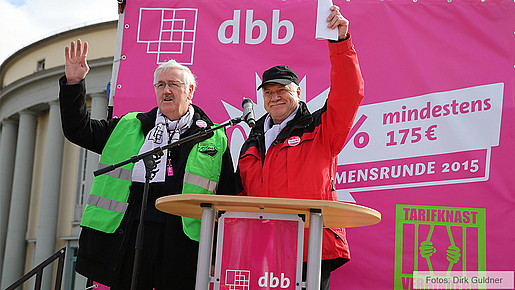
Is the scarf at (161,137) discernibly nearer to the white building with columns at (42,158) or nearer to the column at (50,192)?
the white building with columns at (42,158)

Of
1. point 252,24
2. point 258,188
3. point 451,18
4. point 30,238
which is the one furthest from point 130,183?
point 30,238

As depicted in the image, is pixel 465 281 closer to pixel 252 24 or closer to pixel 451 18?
pixel 451 18

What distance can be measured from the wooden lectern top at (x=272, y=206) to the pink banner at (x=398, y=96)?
1.40 m

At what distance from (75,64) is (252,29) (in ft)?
4.94

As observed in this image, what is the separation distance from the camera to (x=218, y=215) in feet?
7.58

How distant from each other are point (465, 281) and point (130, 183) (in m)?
2.11

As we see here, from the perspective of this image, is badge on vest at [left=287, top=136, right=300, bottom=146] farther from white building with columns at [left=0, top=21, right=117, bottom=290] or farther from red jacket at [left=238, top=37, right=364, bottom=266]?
white building with columns at [left=0, top=21, right=117, bottom=290]

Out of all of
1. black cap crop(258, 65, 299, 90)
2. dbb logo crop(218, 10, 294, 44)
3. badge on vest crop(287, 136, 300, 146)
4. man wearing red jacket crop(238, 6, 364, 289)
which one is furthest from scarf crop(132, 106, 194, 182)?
dbb logo crop(218, 10, 294, 44)

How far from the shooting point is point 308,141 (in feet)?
9.54

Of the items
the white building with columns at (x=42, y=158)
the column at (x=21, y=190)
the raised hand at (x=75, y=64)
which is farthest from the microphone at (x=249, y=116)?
the column at (x=21, y=190)

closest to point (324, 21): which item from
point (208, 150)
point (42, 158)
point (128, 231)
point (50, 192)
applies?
point (208, 150)

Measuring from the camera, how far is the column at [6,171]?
80.2 ft

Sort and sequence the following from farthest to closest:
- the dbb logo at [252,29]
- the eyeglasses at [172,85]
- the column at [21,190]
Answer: the column at [21,190], the dbb logo at [252,29], the eyeglasses at [172,85]

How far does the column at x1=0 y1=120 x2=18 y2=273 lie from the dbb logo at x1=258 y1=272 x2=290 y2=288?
24534 millimetres
